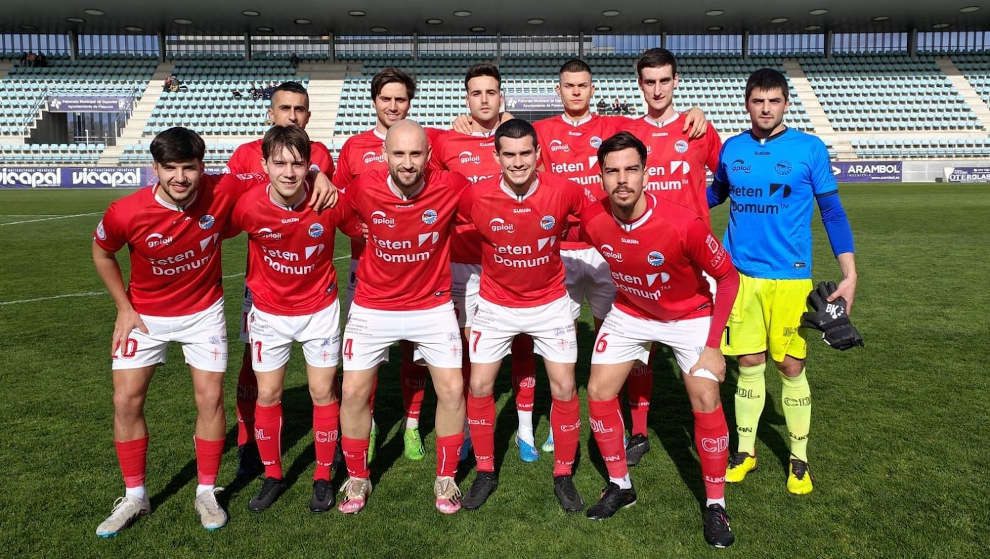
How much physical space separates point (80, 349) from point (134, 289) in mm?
3694

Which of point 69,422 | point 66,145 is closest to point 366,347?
point 69,422

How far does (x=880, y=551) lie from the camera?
3199mm

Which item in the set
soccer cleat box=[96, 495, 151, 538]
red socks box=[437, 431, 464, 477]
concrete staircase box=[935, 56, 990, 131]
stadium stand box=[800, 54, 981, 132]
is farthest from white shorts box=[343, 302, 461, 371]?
concrete staircase box=[935, 56, 990, 131]

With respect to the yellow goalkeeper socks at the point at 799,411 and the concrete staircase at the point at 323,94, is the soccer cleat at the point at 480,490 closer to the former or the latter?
the yellow goalkeeper socks at the point at 799,411

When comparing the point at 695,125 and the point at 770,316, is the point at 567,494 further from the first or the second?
the point at 695,125

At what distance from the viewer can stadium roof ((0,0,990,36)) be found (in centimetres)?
2848

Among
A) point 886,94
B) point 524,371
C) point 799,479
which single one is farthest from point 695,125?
point 886,94

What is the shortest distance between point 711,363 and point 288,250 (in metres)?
2.21

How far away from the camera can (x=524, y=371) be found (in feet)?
A: 14.9

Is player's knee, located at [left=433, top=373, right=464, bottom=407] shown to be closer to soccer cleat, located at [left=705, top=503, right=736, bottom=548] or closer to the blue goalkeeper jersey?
soccer cleat, located at [left=705, top=503, right=736, bottom=548]

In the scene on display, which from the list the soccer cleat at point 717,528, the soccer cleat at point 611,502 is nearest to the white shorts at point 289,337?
the soccer cleat at point 611,502

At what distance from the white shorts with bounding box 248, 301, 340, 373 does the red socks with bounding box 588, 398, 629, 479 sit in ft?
4.66

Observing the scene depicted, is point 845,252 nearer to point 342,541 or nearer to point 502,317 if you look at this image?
point 502,317

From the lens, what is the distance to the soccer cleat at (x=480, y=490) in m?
3.71
